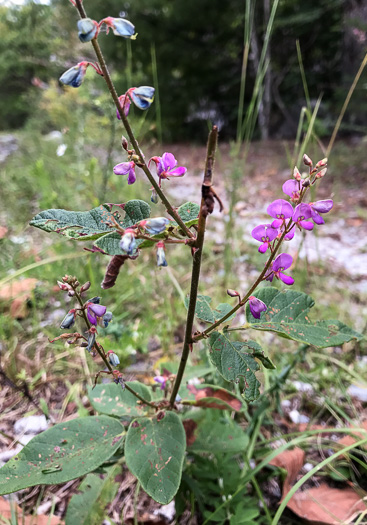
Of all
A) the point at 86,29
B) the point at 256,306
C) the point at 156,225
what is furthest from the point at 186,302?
the point at 86,29

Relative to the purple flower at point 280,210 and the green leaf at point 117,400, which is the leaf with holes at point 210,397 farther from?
the purple flower at point 280,210

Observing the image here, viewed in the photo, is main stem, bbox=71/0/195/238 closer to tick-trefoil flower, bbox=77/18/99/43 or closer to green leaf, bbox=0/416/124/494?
tick-trefoil flower, bbox=77/18/99/43

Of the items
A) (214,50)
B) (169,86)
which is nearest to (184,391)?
(169,86)

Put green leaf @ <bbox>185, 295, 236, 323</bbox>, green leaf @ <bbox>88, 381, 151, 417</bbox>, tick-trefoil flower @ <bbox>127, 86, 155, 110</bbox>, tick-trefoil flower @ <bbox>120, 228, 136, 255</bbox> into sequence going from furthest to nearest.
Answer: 1. green leaf @ <bbox>88, 381, 151, 417</bbox>
2. green leaf @ <bbox>185, 295, 236, 323</bbox>
3. tick-trefoil flower @ <bbox>127, 86, 155, 110</bbox>
4. tick-trefoil flower @ <bbox>120, 228, 136, 255</bbox>

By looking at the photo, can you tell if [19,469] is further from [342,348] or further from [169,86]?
[169,86]

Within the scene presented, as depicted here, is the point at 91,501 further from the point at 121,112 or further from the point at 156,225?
the point at 121,112

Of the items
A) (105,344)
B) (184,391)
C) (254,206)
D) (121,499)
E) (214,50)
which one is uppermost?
(214,50)

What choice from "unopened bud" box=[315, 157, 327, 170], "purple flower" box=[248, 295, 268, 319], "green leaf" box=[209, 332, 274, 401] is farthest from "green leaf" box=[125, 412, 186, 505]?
"unopened bud" box=[315, 157, 327, 170]
